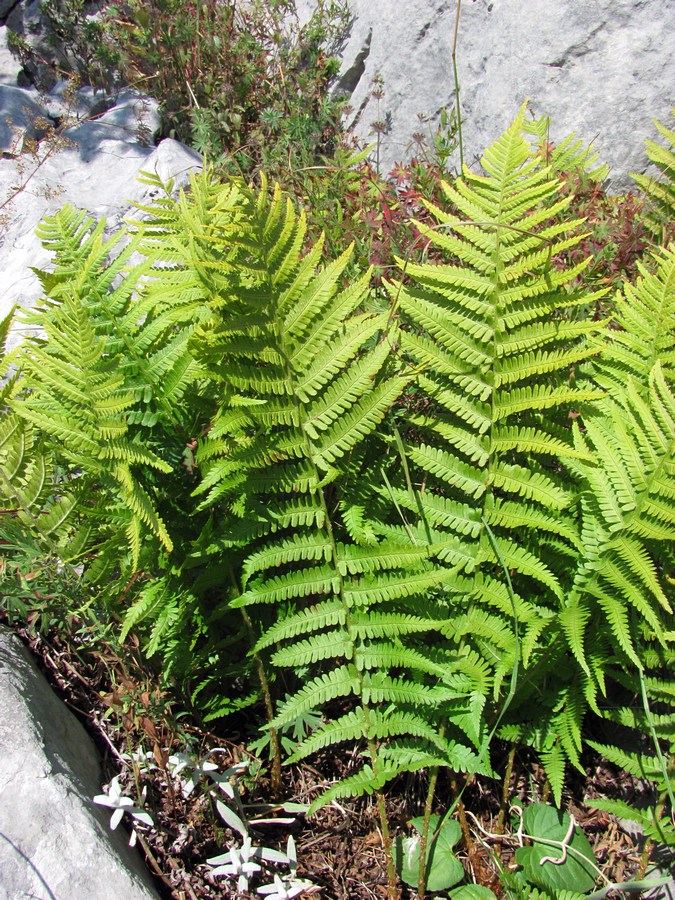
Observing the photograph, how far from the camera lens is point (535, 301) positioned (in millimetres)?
2434

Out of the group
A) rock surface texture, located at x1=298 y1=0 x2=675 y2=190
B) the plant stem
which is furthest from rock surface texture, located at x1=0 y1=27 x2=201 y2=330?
the plant stem

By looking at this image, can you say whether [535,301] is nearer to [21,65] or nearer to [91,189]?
[91,189]

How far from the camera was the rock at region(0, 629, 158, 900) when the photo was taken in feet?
6.55

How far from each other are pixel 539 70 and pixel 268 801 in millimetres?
4364

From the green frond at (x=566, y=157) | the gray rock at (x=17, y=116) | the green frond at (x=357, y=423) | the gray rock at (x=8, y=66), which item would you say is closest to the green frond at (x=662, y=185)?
the green frond at (x=566, y=157)

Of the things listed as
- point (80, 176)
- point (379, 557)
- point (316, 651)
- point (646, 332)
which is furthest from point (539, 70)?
point (316, 651)

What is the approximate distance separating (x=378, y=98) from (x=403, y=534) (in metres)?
3.67

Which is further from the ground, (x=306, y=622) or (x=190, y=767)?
(x=306, y=622)

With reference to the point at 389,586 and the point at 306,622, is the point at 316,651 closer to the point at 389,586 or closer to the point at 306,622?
the point at 306,622

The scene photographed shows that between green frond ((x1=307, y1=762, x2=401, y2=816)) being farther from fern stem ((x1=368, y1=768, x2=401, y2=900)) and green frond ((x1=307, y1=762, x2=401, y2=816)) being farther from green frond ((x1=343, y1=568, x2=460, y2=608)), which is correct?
green frond ((x1=343, y1=568, x2=460, y2=608))

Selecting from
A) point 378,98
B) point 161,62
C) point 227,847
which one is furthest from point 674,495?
point 161,62

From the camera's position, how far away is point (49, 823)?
2080mm

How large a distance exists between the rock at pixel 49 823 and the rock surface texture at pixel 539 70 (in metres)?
3.69

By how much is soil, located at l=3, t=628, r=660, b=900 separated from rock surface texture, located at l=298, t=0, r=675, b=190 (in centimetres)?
339
